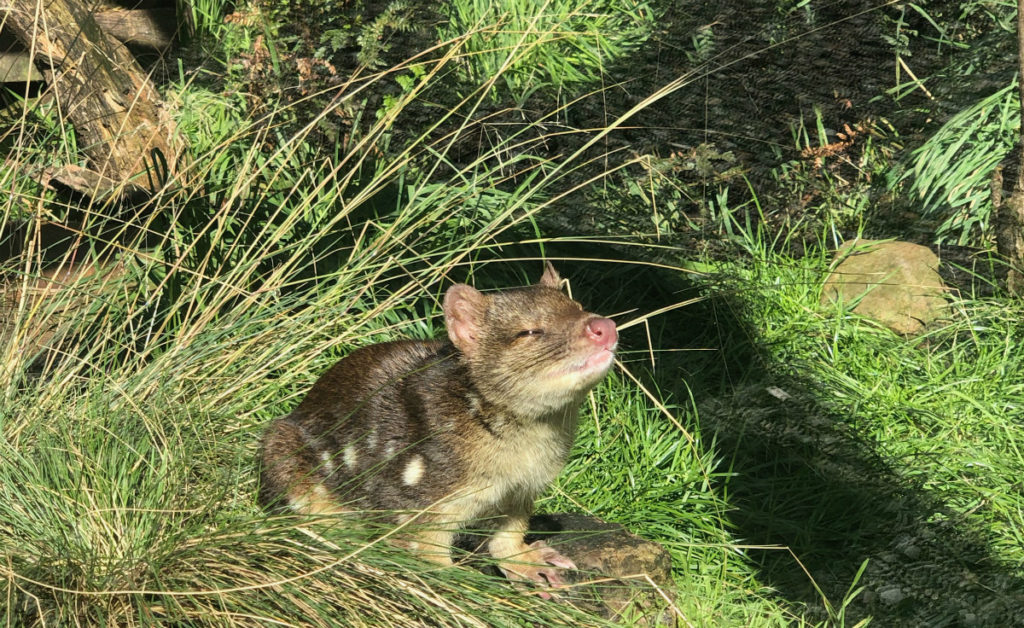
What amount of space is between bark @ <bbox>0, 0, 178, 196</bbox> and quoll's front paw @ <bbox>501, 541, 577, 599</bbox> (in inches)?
97.8

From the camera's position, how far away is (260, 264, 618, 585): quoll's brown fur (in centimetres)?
345

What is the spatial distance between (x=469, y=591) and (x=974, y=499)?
2.14 metres

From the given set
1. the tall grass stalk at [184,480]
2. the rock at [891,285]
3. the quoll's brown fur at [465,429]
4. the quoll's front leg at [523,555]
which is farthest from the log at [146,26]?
the quoll's front leg at [523,555]

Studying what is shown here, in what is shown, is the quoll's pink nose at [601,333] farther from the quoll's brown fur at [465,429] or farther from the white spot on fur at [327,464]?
the white spot on fur at [327,464]

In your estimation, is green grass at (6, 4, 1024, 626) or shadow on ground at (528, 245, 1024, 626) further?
shadow on ground at (528, 245, 1024, 626)

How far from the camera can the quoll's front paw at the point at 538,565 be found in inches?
144

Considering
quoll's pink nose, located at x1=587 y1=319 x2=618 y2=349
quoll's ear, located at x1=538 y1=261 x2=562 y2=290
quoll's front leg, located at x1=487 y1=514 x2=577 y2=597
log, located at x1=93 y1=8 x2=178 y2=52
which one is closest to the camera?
quoll's pink nose, located at x1=587 y1=319 x2=618 y2=349

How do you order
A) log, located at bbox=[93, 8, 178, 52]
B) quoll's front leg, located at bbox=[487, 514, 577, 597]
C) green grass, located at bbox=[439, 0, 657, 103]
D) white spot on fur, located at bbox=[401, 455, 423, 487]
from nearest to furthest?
white spot on fur, located at bbox=[401, 455, 423, 487], quoll's front leg, located at bbox=[487, 514, 577, 597], green grass, located at bbox=[439, 0, 657, 103], log, located at bbox=[93, 8, 178, 52]

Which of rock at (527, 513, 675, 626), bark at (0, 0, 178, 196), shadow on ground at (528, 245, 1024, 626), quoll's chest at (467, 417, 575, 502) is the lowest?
shadow on ground at (528, 245, 1024, 626)

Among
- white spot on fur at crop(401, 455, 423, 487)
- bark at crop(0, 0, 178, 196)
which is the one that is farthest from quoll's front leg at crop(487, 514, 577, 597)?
bark at crop(0, 0, 178, 196)

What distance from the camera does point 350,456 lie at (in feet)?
12.2

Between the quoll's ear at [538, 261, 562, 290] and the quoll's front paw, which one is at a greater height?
the quoll's ear at [538, 261, 562, 290]

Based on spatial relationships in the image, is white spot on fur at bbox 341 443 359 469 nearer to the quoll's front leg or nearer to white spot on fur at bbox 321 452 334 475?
white spot on fur at bbox 321 452 334 475

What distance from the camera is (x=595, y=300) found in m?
5.32
